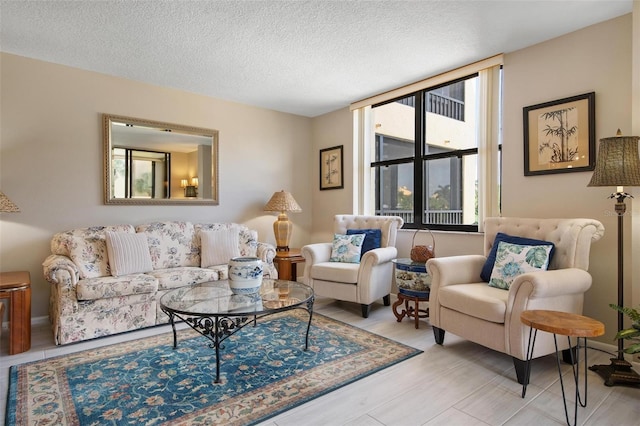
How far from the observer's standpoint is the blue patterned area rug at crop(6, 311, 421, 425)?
1.83 meters

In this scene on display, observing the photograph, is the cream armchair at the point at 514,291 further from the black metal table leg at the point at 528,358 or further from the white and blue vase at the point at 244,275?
the white and blue vase at the point at 244,275

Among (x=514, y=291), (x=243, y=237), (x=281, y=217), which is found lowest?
(x=514, y=291)

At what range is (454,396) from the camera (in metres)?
1.99

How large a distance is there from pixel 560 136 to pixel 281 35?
2.46 metres

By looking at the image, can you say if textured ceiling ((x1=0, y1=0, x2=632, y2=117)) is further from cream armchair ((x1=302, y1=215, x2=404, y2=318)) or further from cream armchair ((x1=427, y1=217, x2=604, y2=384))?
cream armchair ((x1=302, y1=215, x2=404, y2=318))

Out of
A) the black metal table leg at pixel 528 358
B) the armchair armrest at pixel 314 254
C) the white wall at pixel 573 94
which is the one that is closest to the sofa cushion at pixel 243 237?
the armchair armrest at pixel 314 254

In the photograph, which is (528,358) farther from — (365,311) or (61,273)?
(61,273)

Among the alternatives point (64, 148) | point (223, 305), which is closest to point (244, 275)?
point (223, 305)

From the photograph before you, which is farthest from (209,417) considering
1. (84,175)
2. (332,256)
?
(84,175)

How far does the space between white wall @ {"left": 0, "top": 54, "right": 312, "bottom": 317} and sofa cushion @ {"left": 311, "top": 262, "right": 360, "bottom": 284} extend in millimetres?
1517

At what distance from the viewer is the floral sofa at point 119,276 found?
2789mm

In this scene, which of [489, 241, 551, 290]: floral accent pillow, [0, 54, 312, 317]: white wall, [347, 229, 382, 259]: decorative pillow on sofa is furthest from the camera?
[347, 229, 382, 259]: decorative pillow on sofa

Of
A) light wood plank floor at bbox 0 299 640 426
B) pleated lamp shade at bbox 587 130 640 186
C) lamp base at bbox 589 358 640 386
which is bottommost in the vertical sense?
light wood plank floor at bbox 0 299 640 426

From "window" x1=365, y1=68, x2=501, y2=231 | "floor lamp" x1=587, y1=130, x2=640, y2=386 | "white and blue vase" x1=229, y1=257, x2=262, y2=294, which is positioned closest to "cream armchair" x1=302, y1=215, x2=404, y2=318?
"window" x1=365, y1=68, x2=501, y2=231
